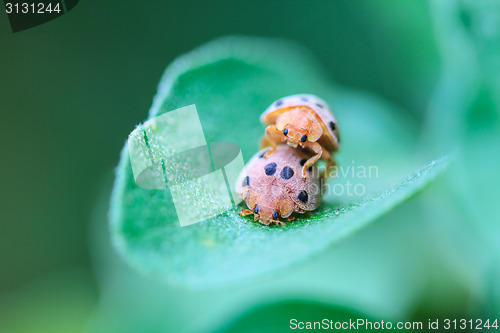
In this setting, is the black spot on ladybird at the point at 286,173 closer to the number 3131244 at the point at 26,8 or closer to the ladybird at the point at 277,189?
the ladybird at the point at 277,189

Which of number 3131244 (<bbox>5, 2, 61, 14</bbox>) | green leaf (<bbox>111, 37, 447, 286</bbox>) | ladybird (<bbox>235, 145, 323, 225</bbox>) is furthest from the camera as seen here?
number 3131244 (<bbox>5, 2, 61, 14</bbox>)

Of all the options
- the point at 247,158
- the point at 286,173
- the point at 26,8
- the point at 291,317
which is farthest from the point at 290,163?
the point at 26,8

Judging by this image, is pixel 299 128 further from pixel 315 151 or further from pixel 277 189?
pixel 277 189

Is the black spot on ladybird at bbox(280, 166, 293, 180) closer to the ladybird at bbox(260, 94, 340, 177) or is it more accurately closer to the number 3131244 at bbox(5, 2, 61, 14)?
the ladybird at bbox(260, 94, 340, 177)

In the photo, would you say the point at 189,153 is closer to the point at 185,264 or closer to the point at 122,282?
the point at 185,264

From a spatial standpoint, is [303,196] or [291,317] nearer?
[303,196]

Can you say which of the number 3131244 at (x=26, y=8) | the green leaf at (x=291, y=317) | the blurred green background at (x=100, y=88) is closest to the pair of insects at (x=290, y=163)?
the green leaf at (x=291, y=317)

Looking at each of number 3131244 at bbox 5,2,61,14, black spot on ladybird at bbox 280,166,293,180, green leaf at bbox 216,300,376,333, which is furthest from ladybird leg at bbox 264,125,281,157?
number 3131244 at bbox 5,2,61,14
